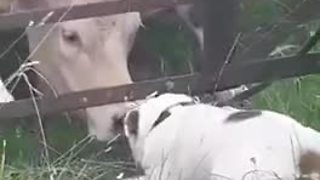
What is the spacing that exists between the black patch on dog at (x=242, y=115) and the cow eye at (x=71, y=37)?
1.05 metres

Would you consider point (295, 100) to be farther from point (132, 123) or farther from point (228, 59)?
point (132, 123)

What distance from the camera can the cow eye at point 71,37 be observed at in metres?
5.56

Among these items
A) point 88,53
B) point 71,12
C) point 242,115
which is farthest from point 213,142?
point 88,53

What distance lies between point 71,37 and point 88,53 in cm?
10

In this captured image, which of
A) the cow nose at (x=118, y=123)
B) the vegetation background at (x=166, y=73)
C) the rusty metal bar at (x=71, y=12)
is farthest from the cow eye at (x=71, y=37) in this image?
the rusty metal bar at (x=71, y=12)

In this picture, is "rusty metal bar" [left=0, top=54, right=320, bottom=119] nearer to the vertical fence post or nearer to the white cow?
the vertical fence post

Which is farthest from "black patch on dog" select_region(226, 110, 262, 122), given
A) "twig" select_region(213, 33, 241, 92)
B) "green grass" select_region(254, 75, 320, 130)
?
"green grass" select_region(254, 75, 320, 130)

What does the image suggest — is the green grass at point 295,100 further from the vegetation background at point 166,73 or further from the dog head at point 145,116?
the dog head at point 145,116

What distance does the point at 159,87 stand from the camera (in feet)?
16.6

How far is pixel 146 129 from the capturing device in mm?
4977

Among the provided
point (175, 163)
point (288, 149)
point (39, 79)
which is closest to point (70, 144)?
point (39, 79)

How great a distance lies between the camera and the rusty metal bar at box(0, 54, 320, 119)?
499 cm

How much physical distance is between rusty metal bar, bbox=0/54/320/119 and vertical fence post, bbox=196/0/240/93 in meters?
0.05

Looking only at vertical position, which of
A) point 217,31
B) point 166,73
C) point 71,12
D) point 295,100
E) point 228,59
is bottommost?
point 295,100
